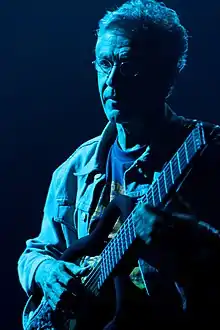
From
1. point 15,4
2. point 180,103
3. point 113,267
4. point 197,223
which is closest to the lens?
point 197,223

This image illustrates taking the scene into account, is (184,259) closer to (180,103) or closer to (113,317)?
(113,317)

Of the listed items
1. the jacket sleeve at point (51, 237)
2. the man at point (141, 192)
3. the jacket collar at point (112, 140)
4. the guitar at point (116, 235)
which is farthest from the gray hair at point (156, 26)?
the jacket sleeve at point (51, 237)

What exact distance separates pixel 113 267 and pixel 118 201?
0.49 ft

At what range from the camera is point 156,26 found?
1206 mm

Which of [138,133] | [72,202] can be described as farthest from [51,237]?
[138,133]

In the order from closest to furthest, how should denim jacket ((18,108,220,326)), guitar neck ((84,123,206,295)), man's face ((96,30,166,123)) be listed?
1. guitar neck ((84,123,206,295))
2. man's face ((96,30,166,123))
3. denim jacket ((18,108,220,326))

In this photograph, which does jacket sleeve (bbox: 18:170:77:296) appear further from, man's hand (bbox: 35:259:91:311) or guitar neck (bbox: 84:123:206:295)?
guitar neck (bbox: 84:123:206:295)

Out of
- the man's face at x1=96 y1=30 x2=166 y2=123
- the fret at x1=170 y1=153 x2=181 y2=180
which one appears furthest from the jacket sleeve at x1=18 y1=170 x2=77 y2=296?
the fret at x1=170 y1=153 x2=181 y2=180

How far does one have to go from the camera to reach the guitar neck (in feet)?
3.31

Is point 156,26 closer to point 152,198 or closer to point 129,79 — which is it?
point 129,79

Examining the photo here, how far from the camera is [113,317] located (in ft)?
3.89

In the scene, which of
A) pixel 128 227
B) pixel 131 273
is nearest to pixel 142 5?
pixel 128 227

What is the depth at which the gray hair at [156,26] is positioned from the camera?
1202 mm

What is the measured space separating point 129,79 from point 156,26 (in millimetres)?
138
